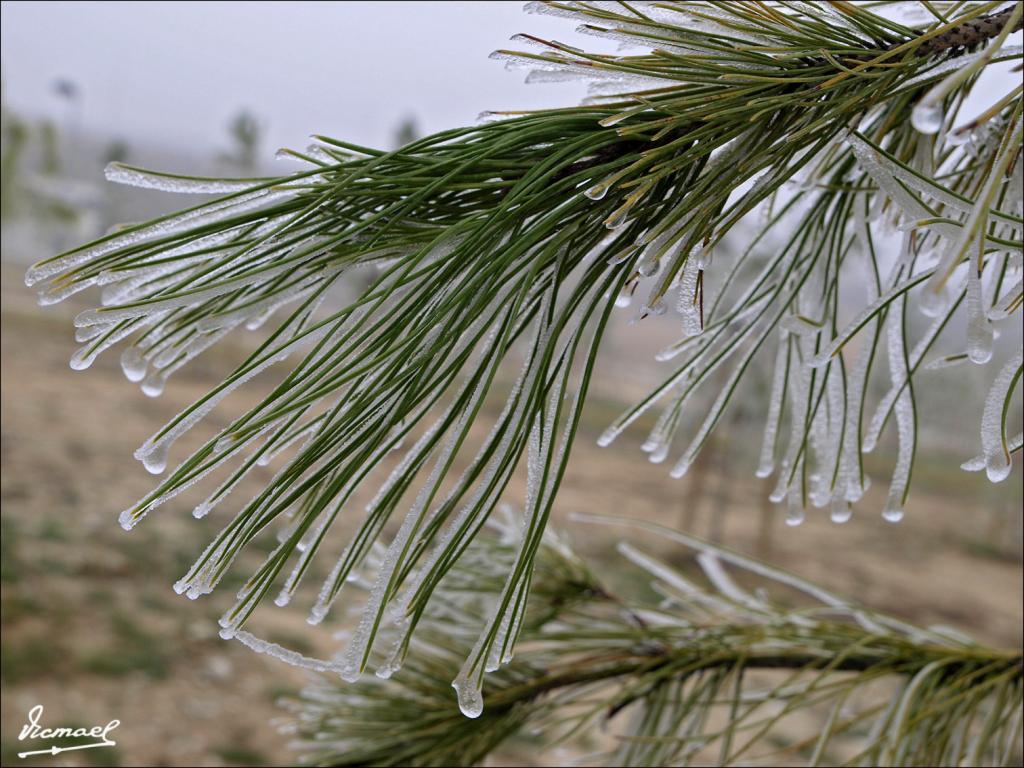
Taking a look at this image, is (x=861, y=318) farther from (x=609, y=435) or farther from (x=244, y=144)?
(x=244, y=144)

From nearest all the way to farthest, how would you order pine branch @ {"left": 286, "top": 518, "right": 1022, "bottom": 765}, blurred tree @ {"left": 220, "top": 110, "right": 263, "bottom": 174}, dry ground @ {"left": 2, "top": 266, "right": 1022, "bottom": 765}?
pine branch @ {"left": 286, "top": 518, "right": 1022, "bottom": 765}, dry ground @ {"left": 2, "top": 266, "right": 1022, "bottom": 765}, blurred tree @ {"left": 220, "top": 110, "right": 263, "bottom": 174}

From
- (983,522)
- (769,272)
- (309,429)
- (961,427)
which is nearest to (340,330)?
(309,429)

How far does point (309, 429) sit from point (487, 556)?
0.20m

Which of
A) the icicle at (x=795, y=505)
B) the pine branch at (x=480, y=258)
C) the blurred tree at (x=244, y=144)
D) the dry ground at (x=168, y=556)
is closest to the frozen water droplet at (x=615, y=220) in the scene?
the pine branch at (x=480, y=258)

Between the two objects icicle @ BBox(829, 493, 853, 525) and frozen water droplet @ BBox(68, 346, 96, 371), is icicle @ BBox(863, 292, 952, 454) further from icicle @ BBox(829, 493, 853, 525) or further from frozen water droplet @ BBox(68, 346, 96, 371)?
frozen water droplet @ BBox(68, 346, 96, 371)

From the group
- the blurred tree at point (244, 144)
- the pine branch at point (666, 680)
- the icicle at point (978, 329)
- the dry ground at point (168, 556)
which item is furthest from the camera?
the blurred tree at point (244, 144)

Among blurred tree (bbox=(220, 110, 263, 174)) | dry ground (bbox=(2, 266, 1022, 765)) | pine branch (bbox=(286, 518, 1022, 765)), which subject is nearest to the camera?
pine branch (bbox=(286, 518, 1022, 765))

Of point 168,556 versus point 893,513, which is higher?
point 893,513

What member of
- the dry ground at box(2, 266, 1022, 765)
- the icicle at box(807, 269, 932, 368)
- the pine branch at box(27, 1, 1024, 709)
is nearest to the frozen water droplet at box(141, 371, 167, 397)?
the pine branch at box(27, 1, 1024, 709)

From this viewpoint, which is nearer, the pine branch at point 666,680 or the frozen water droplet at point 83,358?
the frozen water droplet at point 83,358

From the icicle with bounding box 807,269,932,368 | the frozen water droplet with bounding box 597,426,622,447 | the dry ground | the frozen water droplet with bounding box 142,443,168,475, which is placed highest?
the icicle with bounding box 807,269,932,368

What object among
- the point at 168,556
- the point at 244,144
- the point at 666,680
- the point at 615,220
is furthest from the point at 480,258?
the point at 244,144

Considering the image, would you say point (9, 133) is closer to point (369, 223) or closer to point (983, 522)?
point (369, 223)

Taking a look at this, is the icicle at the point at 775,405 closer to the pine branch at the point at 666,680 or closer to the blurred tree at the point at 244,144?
the pine branch at the point at 666,680
